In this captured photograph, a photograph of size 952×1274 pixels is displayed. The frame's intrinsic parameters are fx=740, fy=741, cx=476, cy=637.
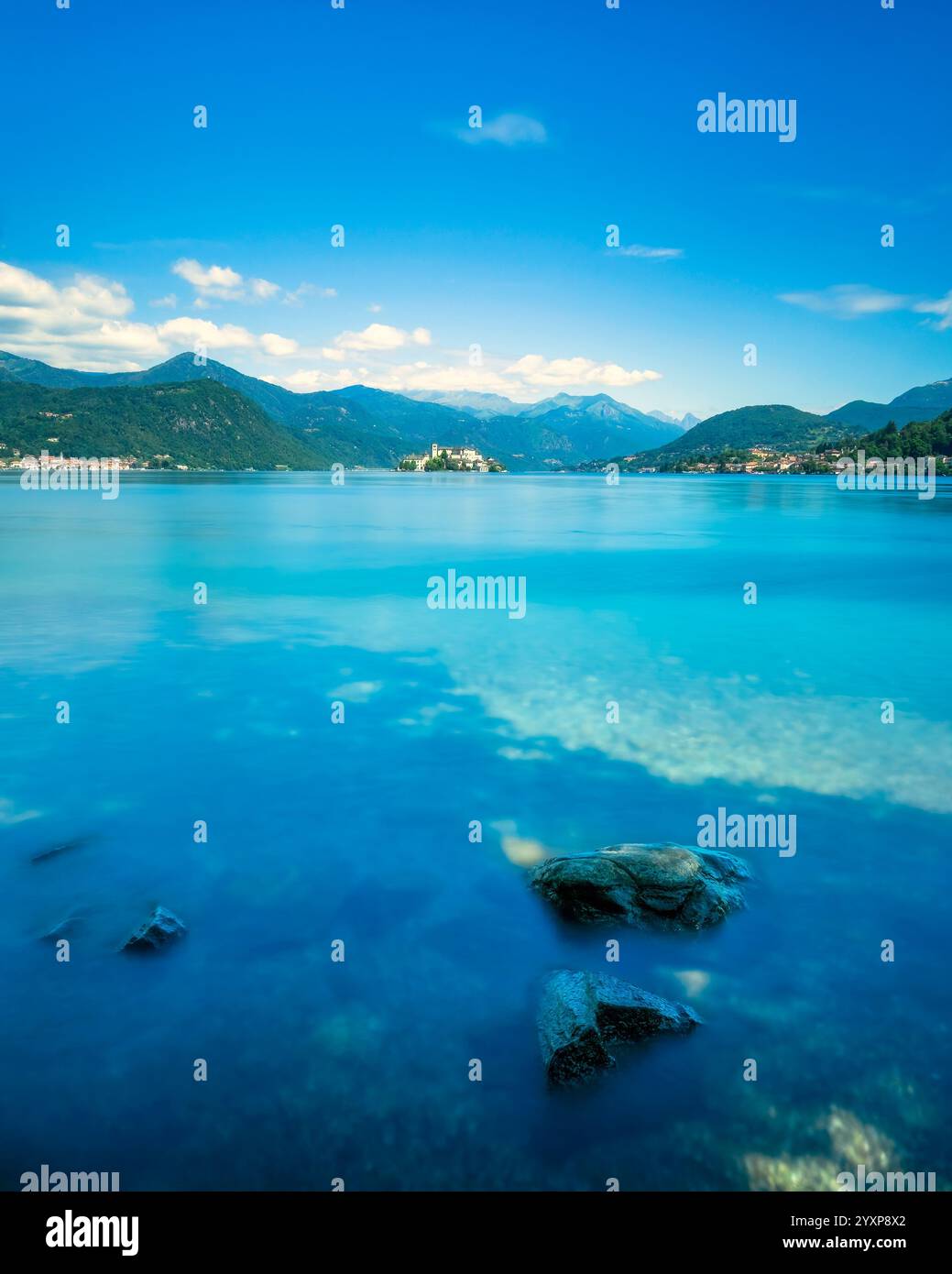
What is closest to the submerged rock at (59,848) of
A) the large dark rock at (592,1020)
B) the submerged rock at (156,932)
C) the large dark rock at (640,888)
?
the submerged rock at (156,932)

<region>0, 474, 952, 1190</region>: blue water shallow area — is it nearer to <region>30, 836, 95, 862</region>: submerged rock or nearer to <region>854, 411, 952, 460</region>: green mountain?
<region>30, 836, 95, 862</region>: submerged rock

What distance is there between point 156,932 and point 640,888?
5527 mm

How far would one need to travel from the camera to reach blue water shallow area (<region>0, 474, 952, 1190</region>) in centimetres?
589

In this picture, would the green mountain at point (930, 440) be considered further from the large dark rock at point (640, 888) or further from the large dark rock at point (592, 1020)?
the large dark rock at point (592, 1020)

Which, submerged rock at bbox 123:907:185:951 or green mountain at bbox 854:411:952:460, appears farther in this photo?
green mountain at bbox 854:411:952:460

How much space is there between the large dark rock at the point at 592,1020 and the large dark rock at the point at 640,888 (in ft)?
4.56

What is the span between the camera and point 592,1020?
6.64 metres

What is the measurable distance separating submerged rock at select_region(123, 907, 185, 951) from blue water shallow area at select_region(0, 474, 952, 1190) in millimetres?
218

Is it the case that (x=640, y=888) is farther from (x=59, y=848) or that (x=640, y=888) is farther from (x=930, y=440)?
(x=930, y=440)

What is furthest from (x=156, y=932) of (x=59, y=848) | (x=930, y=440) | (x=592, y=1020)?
(x=930, y=440)

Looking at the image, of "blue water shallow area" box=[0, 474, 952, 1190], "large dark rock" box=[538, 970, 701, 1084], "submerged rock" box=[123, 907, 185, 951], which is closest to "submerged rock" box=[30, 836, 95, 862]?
"blue water shallow area" box=[0, 474, 952, 1190]

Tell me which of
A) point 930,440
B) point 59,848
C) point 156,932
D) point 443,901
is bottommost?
→ point 443,901

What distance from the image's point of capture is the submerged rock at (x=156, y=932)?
8047 millimetres
